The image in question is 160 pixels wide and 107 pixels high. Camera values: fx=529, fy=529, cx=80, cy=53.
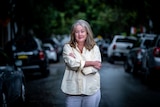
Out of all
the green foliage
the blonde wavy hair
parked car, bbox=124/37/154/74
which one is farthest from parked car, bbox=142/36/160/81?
the green foliage

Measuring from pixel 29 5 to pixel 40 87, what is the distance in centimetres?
1707

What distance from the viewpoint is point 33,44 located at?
20.1m

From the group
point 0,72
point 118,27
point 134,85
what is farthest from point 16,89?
point 118,27

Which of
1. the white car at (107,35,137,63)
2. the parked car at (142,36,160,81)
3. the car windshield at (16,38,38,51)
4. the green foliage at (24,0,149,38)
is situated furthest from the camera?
the green foliage at (24,0,149,38)

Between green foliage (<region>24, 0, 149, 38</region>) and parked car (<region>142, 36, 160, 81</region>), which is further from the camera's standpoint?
green foliage (<region>24, 0, 149, 38</region>)

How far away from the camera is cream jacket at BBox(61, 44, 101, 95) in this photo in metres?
6.32

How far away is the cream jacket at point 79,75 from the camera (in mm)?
6324

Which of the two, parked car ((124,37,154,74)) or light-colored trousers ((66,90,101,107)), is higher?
light-colored trousers ((66,90,101,107))

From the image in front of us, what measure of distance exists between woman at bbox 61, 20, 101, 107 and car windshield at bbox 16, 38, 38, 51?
13549mm

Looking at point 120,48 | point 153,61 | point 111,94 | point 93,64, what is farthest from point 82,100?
point 120,48

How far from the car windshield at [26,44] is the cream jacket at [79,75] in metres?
13.6

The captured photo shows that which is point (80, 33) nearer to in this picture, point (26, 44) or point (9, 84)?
point (9, 84)

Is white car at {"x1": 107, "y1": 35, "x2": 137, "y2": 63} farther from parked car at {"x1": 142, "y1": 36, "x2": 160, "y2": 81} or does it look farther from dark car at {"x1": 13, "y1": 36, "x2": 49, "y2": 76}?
parked car at {"x1": 142, "y1": 36, "x2": 160, "y2": 81}

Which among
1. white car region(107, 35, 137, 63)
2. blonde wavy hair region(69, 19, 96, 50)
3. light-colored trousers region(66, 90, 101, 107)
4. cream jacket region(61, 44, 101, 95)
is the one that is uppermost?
blonde wavy hair region(69, 19, 96, 50)
